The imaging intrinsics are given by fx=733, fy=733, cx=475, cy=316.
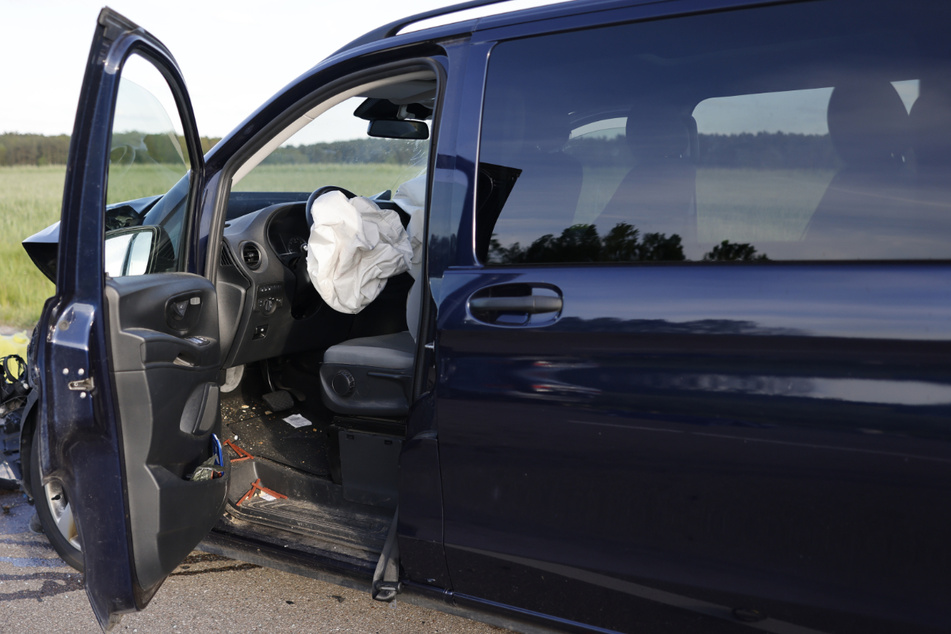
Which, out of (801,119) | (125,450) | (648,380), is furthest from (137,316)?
(801,119)

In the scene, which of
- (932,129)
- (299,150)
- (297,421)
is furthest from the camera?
(297,421)

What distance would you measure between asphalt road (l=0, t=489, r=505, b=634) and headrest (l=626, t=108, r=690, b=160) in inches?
62.9

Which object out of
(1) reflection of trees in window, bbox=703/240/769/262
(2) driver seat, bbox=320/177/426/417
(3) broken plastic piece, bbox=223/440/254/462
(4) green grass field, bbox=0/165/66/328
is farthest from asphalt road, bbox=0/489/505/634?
(4) green grass field, bbox=0/165/66/328

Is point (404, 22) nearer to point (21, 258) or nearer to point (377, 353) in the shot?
point (377, 353)

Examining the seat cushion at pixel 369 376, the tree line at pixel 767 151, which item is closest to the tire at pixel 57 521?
the seat cushion at pixel 369 376

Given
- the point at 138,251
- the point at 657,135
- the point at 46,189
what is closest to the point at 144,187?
the point at 138,251

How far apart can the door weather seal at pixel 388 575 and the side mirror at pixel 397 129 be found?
1.74 meters

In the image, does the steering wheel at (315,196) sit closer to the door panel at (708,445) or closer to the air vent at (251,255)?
the air vent at (251,255)

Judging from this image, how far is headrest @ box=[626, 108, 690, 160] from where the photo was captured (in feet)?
5.55

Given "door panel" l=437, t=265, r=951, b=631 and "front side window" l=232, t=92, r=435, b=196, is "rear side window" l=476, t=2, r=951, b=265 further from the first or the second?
"front side window" l=232, t=92, r=435, b=196

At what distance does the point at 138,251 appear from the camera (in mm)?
2279

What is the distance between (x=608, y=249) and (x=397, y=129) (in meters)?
1.72

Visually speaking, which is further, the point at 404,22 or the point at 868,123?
the point at 404,22

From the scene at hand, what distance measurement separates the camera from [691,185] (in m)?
1.65
